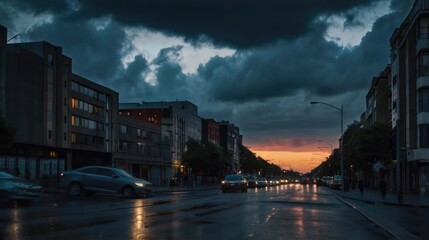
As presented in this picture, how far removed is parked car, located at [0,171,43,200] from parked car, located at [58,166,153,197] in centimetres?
581

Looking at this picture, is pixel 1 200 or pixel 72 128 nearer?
pixel 1 200

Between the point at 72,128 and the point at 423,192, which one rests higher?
the point at 72,128

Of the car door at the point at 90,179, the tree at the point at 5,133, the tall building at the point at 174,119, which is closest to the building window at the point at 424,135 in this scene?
the car door at the point at 90,179

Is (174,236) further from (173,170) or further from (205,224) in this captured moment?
(173,170)

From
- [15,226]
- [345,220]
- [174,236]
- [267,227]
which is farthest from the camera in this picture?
[345,220]

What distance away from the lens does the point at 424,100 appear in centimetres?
5372

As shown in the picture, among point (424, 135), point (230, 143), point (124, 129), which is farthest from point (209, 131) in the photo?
point (424, 135)

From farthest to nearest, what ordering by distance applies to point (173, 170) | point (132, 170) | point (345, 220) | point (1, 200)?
point (173, 170)
point (132, 170)
point (1, 200)
point (345, 220)

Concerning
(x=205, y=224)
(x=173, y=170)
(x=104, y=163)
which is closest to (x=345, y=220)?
(x=205, y=224)

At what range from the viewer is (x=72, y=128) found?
76125 millimetres

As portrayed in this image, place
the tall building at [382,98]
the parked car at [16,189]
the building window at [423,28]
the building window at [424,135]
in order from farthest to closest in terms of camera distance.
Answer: the tall building at [382,98] < the building window at [423,28] < the building window at [424,135] < the parked car at [16,189]

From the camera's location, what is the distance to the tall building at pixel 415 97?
5359 centimetres

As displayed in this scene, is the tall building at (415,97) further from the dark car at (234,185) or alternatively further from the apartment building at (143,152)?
the apartment building at (143,152)

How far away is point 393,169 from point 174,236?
210ft
